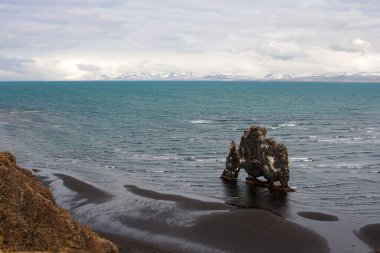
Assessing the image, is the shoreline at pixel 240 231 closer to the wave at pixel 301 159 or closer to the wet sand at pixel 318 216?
the wet sand at pixel 318 216

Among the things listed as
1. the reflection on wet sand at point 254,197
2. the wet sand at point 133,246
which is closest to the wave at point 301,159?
the reflection on wet sand at point 254,197

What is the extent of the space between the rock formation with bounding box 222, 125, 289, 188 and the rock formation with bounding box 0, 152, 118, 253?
3749 cm

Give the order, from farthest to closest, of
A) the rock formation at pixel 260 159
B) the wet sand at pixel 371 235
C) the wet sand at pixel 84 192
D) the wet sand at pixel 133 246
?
the rock formation at pixel 260 159, the wet sand at pixel 84 192, the wet sand at pixel 371 235, the wet sand at pixel 133 246

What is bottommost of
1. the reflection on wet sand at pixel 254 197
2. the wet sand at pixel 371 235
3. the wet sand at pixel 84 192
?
the wet sand at pixel 371 235

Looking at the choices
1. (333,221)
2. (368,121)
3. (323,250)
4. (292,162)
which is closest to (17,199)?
(323,250)

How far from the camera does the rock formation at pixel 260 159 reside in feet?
177

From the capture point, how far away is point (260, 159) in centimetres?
5588

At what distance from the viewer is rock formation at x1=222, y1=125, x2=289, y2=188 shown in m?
54.0

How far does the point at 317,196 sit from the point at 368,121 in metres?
80.0

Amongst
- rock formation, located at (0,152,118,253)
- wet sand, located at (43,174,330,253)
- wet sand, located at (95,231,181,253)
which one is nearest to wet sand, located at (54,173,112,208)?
wet sand, located at (43,174,330,253)

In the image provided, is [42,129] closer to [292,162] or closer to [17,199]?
[292,162]

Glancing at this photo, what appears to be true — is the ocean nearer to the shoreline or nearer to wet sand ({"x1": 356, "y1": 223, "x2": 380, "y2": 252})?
the shoreline

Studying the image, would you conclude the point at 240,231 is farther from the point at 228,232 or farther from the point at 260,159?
the point at 260,159

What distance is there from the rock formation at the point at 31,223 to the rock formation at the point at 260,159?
37489 mm
